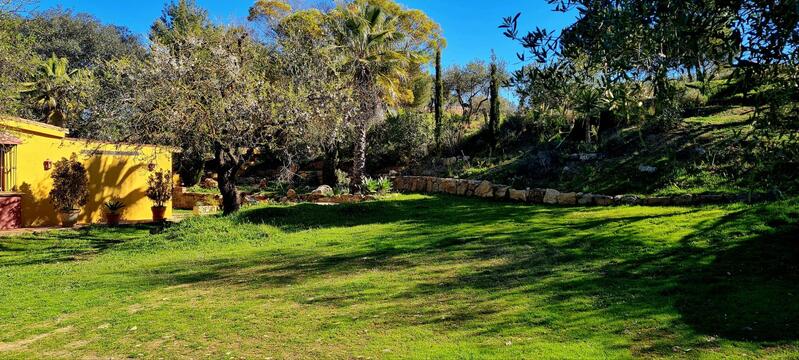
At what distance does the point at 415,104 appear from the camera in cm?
3400

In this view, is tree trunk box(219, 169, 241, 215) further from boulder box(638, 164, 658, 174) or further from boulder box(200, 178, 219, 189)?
boulder box(200, 178, 219, 189)

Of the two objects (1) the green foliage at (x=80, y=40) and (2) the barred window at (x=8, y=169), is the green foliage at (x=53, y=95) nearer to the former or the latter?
(1) the green foliage at (x=80, y=40)

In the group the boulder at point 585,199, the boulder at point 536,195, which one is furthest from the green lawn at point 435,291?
the boulder at point 536,195

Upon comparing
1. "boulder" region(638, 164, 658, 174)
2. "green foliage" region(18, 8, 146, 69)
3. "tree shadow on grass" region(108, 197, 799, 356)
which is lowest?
"tree shadow on grass" region(108, 197, 799, 356)

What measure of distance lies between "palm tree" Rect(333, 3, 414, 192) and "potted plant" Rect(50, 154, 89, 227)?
9902mm

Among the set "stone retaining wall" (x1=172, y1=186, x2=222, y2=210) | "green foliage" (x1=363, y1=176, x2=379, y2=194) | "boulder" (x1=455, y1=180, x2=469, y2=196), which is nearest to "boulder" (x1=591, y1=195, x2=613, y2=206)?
"boulder" (x1=455, y1=180, x2=469, y2=196)

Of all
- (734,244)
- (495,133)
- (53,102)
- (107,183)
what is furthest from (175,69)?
(53,102)

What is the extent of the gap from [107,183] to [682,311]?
18.6 m

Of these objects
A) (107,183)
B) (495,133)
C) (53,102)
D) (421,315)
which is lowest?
(421,315)

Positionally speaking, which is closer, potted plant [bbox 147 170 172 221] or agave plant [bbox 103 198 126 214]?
agave plant [bbox 103 198 126 214]

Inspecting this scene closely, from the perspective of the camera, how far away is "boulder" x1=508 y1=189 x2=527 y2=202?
52.8ft

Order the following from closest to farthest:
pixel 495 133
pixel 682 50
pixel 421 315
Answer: pixel 682 50 < pixel 421 315 < pixel 495 133

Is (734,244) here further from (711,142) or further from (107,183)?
(107,183)

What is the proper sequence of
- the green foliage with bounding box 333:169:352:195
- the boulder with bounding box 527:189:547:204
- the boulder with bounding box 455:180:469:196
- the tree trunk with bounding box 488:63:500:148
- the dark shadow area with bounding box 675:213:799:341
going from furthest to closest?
the tree trunk with bounding box 488:63:500:148 < the green foliage with bounding box 333:169:352:195 < the boulder with bounding box 455:180:469:196 < the boulder with bounding box 527:189:547:204 < the dark shadow area with bounding box 675:213:799:341
